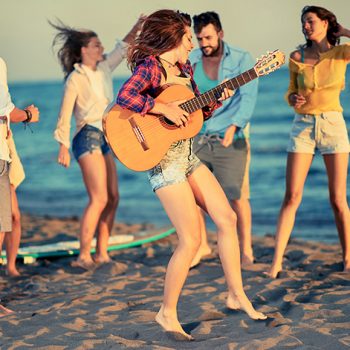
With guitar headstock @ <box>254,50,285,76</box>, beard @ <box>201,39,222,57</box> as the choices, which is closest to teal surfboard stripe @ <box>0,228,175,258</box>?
beard @ <box>201,39,222,57</box>

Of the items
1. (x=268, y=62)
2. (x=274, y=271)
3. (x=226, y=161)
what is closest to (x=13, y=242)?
(x=226, y=161)

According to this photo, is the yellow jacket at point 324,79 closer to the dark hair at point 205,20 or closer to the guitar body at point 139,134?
the dark hair at point 205,20

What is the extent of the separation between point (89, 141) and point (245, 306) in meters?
2.76

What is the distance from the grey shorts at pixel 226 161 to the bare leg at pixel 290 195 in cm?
70

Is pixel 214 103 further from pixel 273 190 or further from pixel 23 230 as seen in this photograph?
pixel 273 190

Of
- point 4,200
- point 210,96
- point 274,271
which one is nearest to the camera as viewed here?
point 210,96

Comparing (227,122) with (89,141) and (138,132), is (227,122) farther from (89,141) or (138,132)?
(138,132)

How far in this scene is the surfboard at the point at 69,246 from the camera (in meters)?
9.10

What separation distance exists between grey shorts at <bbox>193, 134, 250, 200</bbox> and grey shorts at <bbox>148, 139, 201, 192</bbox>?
7.47 ft

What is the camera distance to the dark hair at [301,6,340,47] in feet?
23.8

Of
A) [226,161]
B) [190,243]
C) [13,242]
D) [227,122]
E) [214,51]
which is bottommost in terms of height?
[13,242]

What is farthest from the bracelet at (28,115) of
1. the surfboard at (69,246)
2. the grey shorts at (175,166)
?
the surfboard at (69,246)

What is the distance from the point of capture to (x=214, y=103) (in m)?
6.10

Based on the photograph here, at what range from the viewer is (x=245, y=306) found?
6.04 metres
